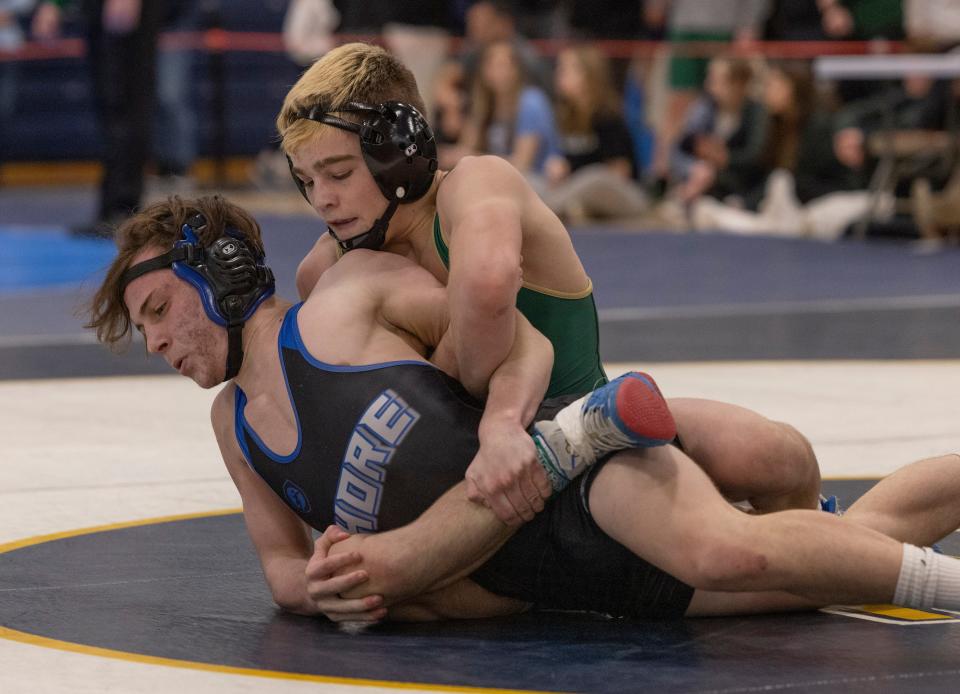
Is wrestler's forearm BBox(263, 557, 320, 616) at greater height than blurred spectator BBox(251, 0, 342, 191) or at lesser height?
greater

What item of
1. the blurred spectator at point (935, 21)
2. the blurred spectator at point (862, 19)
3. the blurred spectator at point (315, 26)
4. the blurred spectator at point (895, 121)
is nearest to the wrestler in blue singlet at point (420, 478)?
the blurred spectator at point (895, 121)

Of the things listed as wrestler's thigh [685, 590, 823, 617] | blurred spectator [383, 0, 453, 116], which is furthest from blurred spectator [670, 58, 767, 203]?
wrestler's thigh [685, 590, 823, 617]

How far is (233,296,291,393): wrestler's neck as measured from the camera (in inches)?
127

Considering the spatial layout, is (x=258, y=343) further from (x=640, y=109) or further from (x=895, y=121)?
(x=640, y=109)

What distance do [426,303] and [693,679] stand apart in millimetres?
866

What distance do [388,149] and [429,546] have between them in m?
0.73

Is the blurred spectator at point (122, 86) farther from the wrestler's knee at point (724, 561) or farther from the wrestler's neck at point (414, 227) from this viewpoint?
the wrestler's knee at point (724, 561)

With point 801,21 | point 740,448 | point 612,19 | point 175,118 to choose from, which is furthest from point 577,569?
point 175,118

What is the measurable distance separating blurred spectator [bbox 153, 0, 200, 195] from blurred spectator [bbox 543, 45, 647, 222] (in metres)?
4.15

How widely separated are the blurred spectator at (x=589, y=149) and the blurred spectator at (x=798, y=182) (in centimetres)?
68

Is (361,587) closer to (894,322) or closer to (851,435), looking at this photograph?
(851,435)

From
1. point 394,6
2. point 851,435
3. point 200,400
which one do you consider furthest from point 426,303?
point 394,6

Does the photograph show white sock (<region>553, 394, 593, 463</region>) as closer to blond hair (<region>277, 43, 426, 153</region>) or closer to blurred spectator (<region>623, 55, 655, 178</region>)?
blond hair (<region>277, 43, 426, 153</region>)

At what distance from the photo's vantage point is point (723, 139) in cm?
1259
